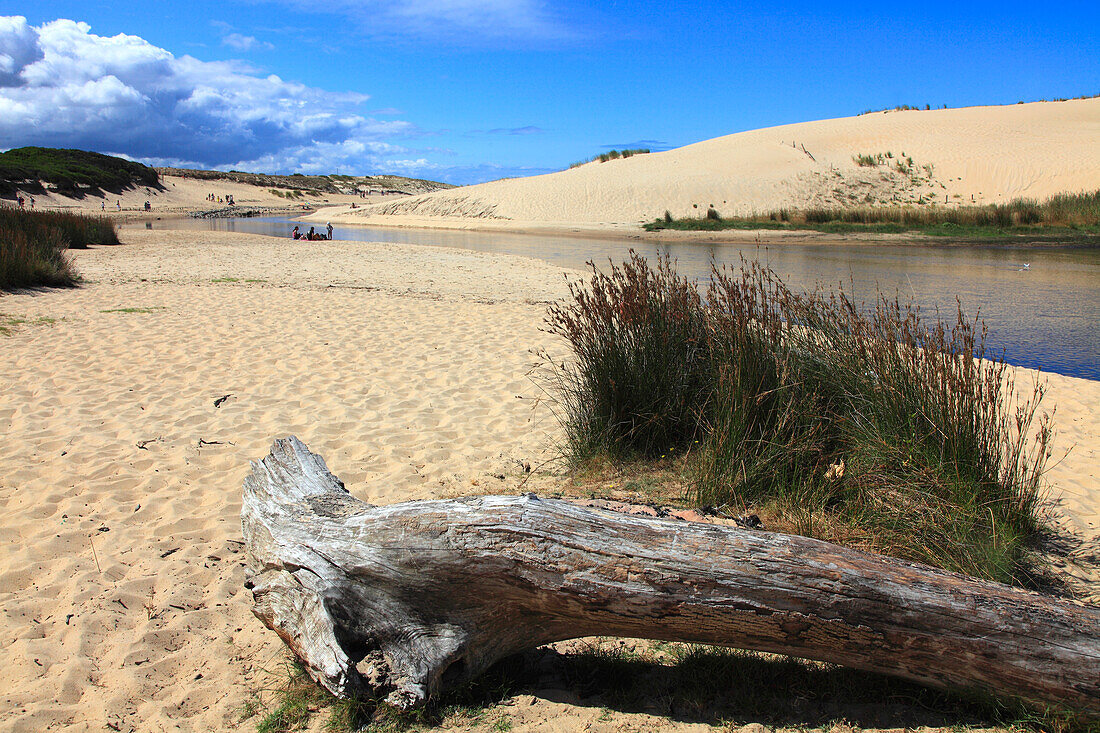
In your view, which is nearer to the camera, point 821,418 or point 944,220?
point 821,418

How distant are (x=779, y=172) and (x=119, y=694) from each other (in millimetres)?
39612

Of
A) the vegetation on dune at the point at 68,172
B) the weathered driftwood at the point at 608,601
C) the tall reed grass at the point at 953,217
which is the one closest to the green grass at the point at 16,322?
the weathered driftwood at the point at 608,601

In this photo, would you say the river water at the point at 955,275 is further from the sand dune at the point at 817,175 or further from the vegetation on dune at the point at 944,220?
the sand dune at the point at 817,175

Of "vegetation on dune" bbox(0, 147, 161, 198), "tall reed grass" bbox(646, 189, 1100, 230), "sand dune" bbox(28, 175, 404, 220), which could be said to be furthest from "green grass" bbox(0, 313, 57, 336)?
"vegetation on dune" bbox(0, 147, 161, 198)

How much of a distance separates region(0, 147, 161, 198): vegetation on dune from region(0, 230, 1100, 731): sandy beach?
40378mm

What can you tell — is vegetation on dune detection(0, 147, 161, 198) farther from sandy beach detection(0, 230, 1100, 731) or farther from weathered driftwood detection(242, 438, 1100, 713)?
weathered driftwood detection(242, 438, 1100, 713)

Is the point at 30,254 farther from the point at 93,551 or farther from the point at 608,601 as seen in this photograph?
the point at 608,601

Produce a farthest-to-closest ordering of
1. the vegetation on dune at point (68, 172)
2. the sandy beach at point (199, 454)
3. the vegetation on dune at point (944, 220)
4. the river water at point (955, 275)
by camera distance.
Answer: the vegetation on dune at point (68, 172), the vegetation on dune at point (944, 220), the river water at point (955, 275), the sandy beach at point (199, 454)

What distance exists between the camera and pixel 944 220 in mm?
26562

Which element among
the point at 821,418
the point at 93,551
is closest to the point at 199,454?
the point at 93,551

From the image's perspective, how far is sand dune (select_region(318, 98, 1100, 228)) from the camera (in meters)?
33.1

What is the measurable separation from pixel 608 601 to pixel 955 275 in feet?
56.2

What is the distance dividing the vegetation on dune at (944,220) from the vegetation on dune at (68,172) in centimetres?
3902

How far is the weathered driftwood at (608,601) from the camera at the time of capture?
210 centimetres
